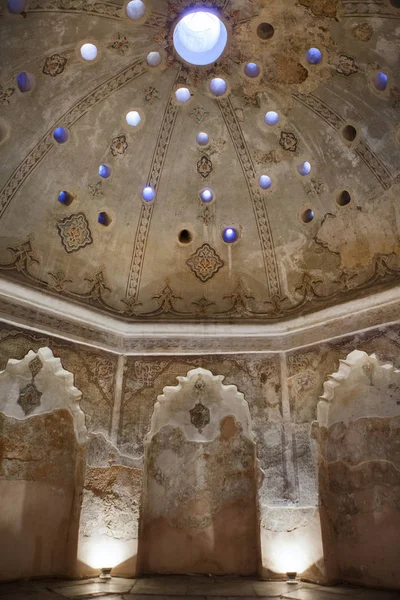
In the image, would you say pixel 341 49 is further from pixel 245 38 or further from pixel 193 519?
pixel 193 519

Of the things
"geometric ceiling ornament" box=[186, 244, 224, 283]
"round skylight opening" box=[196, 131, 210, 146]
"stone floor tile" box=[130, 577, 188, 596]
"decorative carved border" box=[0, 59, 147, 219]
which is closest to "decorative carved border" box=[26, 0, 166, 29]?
"decorative carved border" box=[0, 59, 147, 219]

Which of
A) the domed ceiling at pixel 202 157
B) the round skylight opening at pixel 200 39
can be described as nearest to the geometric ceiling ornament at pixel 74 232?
the domed ceiling at pixel 202 157

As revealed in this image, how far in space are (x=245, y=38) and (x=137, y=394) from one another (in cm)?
596

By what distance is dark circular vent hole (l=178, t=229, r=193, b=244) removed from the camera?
9383 millimetres

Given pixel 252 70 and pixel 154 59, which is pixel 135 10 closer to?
pixel 154 59

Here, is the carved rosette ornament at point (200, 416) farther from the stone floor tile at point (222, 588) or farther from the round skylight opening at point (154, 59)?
the round skylight opening at point (154, 59)

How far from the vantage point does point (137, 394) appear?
850cm

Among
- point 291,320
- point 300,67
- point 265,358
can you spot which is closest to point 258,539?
point 265,358

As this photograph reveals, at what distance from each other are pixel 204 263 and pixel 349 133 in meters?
3.37

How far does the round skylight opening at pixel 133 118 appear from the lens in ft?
27.7

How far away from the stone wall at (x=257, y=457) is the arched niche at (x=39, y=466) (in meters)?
0.12

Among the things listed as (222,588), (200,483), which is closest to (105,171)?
(200,483)

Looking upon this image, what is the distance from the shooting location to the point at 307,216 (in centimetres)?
898

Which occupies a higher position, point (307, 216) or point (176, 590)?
point (307, 216)
